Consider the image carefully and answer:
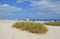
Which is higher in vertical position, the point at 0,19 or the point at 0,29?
the point at 0,19

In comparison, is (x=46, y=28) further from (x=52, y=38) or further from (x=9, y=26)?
(x=9, y=26)

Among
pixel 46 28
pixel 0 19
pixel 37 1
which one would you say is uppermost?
pixel 37 1

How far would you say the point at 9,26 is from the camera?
2.26 m

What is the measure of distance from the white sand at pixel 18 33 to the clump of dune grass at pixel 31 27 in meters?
0.06

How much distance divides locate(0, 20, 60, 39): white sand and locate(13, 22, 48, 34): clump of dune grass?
57mm

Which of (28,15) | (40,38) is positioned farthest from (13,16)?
(40,38)

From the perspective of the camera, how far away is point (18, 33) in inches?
87.7

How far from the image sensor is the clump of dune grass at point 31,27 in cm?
221

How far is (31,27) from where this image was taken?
7.31 feet

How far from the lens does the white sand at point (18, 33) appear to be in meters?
2.21

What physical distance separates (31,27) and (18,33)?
0.73 feet

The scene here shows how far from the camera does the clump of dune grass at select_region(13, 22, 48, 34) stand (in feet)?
7.25

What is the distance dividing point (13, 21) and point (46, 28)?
21.0 inches

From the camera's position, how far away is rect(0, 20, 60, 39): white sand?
2.21 m
